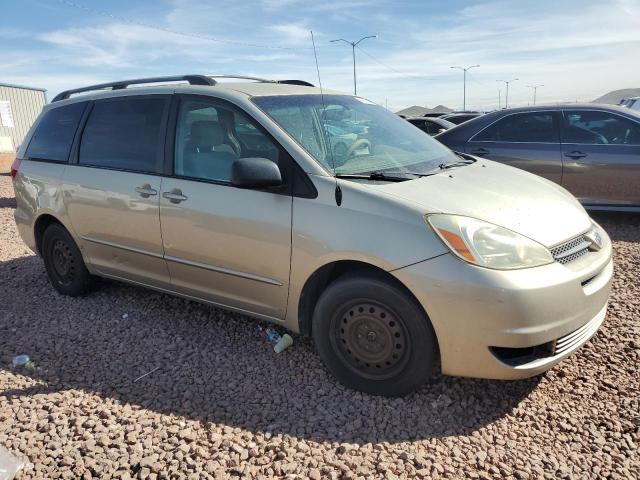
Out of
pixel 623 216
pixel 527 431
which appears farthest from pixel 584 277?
pixel 623 216

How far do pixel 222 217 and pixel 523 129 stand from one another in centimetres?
533

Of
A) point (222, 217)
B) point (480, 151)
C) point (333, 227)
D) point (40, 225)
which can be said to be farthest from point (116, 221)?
point (480, 151)

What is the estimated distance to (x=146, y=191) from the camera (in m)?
3.81

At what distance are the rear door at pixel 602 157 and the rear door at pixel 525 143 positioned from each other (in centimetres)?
15

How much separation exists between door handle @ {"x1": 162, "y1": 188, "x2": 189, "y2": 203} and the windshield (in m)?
0.81

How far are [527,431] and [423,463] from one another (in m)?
0.63

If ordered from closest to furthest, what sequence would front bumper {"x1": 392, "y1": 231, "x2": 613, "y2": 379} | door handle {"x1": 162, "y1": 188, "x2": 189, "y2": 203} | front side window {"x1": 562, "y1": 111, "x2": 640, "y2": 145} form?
front bumper {"x1": 392, "y1": 231, "x2": 613, "y2": 379}, door handle {"x1": 162, "y1": 188, "x2": 189, "y2": 203}, front side window {"x1": 562, "y1": 111, "x2": 640, "y2": 145}

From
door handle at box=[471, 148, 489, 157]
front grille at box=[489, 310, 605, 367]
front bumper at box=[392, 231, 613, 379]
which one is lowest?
front grille at box=[489, 310, 605, 367]

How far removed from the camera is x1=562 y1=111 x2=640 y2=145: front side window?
22.0 ft

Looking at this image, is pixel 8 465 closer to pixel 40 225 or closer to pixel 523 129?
pixel 40 225

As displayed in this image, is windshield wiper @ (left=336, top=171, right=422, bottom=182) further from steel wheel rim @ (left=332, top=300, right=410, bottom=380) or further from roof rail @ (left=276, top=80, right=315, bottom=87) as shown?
roof rail @ (left=276, top=80, right=315, bottom=87)

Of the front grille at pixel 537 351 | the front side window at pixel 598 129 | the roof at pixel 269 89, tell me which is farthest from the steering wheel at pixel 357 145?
the front side window at pixel 598 129

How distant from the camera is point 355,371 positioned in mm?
3061

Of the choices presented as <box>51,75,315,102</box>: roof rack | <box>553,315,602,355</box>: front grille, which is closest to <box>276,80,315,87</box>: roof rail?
<box>51,75,315,102</box>: roof rack
